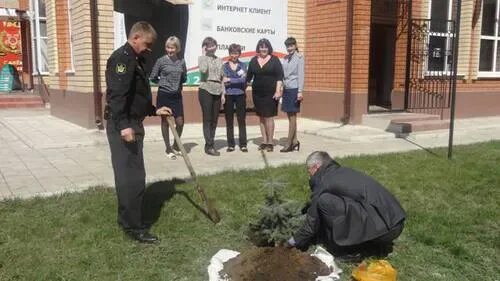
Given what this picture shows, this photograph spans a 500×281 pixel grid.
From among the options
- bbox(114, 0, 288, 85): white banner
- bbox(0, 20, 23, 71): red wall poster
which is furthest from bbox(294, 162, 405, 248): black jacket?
A: bbox(0, 20, 23, 71): red wall poster

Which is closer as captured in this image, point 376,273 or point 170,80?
point 376,273

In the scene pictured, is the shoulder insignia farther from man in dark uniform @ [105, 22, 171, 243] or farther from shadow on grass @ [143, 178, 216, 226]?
shadow on grass @ [143, 178, 216, 226]

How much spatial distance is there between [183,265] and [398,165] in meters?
4.30

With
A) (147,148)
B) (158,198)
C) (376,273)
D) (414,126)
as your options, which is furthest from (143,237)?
(414,126)

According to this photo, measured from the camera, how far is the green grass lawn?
4.00 meters

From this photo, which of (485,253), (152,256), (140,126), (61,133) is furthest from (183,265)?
(61,133)

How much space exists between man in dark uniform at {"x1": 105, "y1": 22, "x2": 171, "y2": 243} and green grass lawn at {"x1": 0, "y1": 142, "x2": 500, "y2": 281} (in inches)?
10.6

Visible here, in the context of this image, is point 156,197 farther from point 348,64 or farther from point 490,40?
Answer: point 490,40

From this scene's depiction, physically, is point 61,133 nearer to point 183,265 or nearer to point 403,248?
point 183,265

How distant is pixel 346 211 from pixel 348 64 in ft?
26.2

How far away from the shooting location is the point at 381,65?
13406 mm

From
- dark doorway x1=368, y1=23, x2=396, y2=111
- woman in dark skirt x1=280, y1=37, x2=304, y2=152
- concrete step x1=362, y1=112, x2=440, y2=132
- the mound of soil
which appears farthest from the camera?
dark doorway x1=368, y1=23, x2=396, y2=111

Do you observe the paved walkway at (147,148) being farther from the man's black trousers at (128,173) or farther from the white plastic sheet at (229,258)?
the white plastic sheet at (229,258)

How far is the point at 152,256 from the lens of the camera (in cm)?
420
